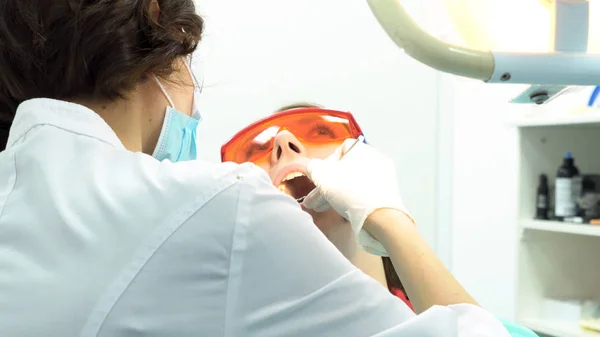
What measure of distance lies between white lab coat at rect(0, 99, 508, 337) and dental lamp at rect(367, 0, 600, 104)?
0.22 meters

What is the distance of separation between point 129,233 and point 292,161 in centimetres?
67

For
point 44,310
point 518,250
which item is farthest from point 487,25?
point 518,250

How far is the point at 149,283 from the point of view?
24.5 inches

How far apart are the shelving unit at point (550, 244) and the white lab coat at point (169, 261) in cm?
134

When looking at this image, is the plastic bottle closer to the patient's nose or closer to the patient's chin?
the patient's chin

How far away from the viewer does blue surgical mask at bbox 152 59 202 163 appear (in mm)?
928

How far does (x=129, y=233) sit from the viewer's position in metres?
0.63

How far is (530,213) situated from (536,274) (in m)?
0.19

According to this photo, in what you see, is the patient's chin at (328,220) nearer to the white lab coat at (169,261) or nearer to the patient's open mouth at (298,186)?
the patient's open mouth at (298,186)

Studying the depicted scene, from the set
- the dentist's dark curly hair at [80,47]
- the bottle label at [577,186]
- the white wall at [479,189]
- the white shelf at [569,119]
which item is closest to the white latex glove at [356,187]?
the dentist's dark curly hair at [80,47]

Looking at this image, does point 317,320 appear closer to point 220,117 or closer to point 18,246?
point 18,246

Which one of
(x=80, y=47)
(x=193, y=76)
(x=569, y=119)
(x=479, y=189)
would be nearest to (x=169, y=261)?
(x=80, y=47)

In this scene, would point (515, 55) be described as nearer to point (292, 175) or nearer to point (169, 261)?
point (169, 261)

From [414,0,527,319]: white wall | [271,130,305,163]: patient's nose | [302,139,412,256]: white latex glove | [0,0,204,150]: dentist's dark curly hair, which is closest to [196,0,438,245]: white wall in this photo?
[414,0,527,319]: white wall
